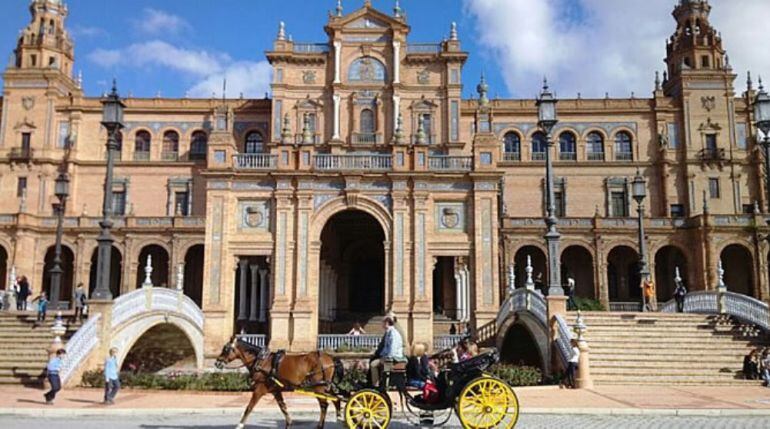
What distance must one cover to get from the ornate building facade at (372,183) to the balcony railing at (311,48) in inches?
5.0

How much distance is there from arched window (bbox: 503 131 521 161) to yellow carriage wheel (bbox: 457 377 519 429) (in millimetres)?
39534

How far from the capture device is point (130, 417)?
1314cm

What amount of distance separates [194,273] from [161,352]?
1837 centimetres

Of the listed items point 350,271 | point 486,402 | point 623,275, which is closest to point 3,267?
point 350,271

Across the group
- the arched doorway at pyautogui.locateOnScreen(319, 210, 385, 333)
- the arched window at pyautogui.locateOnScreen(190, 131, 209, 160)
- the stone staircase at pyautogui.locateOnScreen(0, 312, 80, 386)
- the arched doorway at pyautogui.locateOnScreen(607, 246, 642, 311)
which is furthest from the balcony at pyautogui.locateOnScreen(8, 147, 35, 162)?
the arched doorway at pyautogui.locateOnScreen(607, 246, 642, 311)

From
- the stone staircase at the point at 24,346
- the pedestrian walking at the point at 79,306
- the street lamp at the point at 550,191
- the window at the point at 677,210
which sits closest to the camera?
the stone staircase at the point at 24,346

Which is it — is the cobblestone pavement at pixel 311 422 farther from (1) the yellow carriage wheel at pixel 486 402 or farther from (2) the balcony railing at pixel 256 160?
(2) the balcony railing at pixel 256 160

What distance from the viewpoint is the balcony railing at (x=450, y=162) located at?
29891mm

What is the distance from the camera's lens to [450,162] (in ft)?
98.8

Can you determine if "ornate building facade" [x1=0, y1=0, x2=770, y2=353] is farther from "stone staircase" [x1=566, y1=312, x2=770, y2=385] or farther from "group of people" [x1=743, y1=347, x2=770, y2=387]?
"group of people" [x1=743, y1=347, x2=770, y2=387]

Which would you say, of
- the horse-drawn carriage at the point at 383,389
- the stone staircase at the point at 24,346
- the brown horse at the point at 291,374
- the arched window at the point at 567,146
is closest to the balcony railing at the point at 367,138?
the arched window at the point at 567,146

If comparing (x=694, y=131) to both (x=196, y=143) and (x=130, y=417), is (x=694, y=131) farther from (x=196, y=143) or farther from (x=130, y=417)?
(x=130, y=417)

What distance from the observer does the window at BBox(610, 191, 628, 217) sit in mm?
47406

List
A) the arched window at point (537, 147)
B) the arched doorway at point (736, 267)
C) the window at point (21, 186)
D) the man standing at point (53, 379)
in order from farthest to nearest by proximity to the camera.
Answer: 1. the arched window at point (537, 147)
2. the window at point (21, 186)
3. the arched doorway at point (736, 267)
4. the man standing at point (53, 379)
